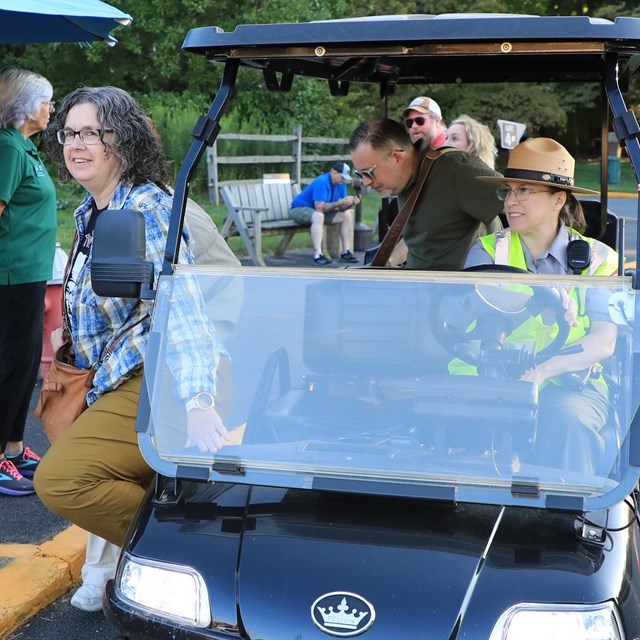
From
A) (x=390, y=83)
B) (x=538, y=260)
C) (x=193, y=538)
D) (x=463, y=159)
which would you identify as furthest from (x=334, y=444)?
(x=390, y=83)

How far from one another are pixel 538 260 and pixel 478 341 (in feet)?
2.90

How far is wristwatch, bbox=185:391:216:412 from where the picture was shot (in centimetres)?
249

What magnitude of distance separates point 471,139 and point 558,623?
170 inches

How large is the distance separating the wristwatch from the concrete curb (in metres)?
1.50

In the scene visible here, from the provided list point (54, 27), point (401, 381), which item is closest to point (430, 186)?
point (401, 381)

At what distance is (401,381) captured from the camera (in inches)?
93.9

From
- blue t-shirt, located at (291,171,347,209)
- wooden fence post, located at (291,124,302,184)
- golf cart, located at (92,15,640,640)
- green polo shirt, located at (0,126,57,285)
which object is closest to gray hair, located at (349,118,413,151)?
golf cart, located at (92,15,640,640)

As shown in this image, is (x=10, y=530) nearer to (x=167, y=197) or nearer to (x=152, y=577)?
(x=167, y=197)

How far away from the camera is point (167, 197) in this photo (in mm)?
3297

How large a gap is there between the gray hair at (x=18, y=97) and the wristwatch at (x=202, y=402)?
2653mm

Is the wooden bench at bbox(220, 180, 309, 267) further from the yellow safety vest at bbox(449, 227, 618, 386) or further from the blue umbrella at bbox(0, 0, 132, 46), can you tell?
the yellow safety vest at bbox(449, 227, 618, 386)

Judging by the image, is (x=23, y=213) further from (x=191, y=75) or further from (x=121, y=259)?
(x=191, y=75)

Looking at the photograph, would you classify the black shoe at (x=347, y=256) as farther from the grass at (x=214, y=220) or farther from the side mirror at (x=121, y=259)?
the side mirror at (x=121, y=259)

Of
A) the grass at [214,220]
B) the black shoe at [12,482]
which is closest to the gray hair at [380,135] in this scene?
the black shoe at [12,482]
